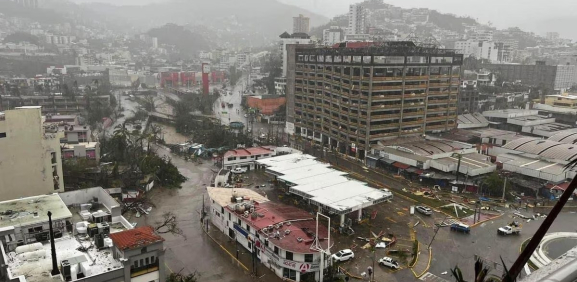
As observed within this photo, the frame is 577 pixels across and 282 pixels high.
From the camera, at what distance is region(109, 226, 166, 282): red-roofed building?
10727 mm

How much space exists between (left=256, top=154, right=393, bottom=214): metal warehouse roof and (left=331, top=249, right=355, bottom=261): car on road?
6.04 feet

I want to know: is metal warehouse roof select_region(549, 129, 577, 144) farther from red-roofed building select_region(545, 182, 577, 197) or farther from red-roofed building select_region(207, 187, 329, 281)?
red-roofed building select_region(207, 187, 329, 281)

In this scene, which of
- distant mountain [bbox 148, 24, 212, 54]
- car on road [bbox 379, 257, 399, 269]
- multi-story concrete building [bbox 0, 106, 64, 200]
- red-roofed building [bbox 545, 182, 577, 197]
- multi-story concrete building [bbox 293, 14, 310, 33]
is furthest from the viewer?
distant mountain [bbox 148, 24, 212, 54]

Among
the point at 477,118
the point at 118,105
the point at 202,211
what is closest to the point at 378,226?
the point at 202,211

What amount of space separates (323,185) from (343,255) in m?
5.21

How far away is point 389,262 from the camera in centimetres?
1521

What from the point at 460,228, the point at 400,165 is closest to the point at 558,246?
the point at 460,228

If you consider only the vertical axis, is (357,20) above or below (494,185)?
above

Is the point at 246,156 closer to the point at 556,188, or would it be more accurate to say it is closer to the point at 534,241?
the point at 556,188

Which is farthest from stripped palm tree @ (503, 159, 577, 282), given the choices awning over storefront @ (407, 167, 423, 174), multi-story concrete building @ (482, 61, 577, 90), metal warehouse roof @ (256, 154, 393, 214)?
multi-story concrete building @ (482, 61, 577, 90)

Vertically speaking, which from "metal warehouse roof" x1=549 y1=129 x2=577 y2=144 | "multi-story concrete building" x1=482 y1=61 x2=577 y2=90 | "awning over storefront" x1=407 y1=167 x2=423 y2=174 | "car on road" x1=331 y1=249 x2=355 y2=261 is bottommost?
"car on road" x1=331 y1=249 x2=355 y2=261

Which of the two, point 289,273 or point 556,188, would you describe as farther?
point 556,188

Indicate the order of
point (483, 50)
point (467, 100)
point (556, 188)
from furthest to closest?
point (483, 50) < point (467, 100) < point (556, 188)

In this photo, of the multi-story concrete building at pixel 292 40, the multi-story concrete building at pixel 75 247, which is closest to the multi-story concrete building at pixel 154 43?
the multi-story concrete building at pixel 292 40
